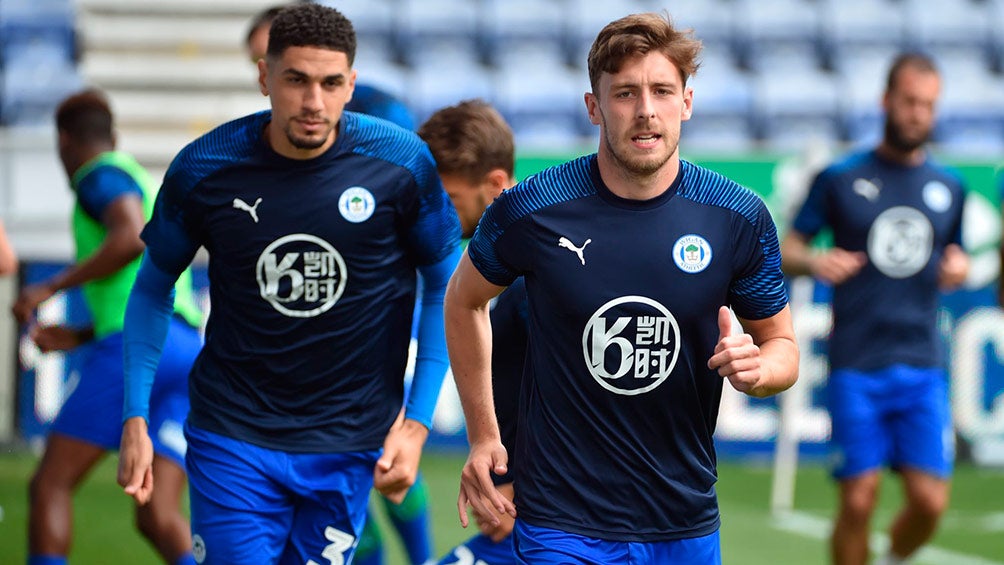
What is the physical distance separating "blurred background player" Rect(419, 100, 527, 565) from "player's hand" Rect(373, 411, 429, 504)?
0.79ft

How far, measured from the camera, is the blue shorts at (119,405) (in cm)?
568

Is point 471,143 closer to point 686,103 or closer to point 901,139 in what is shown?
point 686,103

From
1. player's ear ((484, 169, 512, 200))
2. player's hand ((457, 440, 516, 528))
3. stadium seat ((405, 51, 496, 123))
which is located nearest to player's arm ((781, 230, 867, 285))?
player's ear ((484, 169, 512, 200))

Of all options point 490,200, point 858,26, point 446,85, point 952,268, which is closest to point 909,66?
point 952,268

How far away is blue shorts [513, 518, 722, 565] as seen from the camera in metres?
3.43

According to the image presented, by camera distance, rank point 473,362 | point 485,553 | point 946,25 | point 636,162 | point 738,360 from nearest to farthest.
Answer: point 738,360, point 636,162, point 473,362, point 485,553, point 946,25

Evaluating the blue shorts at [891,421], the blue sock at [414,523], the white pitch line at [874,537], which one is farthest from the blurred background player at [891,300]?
the blue sock at [414,523]

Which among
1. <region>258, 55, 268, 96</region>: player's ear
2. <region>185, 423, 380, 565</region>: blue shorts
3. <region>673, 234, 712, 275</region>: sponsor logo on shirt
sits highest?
<region>258, 55, 268, 96</region>: player's ear

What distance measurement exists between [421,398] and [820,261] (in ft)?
9.83

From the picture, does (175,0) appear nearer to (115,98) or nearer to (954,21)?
(115,98)

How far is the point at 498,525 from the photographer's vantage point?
3473 millimetres

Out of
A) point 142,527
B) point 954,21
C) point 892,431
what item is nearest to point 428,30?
point 954,21

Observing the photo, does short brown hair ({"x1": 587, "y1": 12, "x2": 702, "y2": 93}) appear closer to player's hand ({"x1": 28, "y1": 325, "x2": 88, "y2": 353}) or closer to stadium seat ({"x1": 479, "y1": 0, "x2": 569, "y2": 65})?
player's hand ({"x1": 28, "y1": 325, "x2": 88, "y2": 353})

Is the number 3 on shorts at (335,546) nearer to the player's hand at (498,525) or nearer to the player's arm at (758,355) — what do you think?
the player's hand at (498,525)
